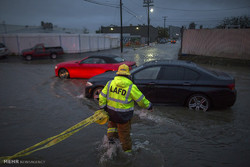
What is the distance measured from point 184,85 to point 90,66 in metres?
5.35

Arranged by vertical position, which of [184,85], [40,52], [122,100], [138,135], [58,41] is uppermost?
[58,41]

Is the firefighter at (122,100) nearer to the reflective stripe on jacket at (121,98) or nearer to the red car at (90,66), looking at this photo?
the reflective stripe on jacket at (121,98)

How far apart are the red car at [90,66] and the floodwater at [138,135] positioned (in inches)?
107

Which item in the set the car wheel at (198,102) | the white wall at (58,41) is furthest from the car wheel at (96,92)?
the white wall at (58,41)

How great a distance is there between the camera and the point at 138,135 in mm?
4375

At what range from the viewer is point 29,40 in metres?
23.5

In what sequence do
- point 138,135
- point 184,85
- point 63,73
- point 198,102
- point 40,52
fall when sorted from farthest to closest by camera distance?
1. point 40,52
2. point 63,73
3. point 198,102
4. point 184,85
5. point 138,135

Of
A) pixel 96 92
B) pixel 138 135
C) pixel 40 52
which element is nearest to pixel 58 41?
pixel 40 52

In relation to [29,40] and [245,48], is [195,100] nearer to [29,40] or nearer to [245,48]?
[245,48]

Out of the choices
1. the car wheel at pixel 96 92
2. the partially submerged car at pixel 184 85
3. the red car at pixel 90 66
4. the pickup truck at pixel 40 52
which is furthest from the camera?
the pickup truck at pixel 40 52

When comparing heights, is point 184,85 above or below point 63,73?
above

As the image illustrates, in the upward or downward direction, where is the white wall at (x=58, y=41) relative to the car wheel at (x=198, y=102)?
upward

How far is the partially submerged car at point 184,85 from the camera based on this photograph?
5.32 m

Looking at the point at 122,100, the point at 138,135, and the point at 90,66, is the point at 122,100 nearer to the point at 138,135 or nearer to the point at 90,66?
the point at 138,135
